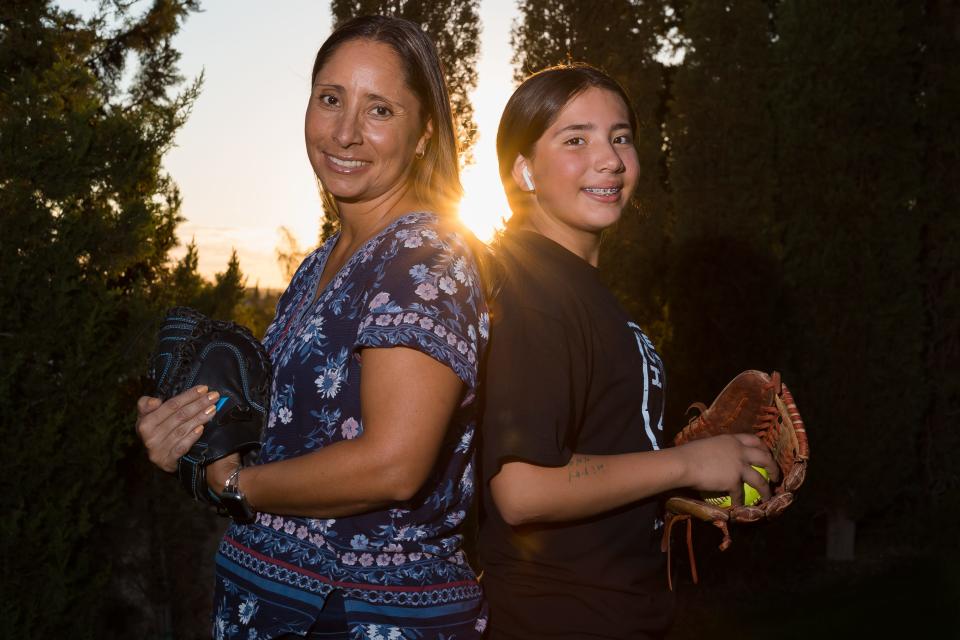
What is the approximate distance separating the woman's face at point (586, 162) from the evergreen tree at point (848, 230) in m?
6.66

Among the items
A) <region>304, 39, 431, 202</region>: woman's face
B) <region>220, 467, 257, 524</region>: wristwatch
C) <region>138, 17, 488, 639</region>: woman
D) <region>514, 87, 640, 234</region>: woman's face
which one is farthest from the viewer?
<region>514, 87, 640, 234</region>: woman's face

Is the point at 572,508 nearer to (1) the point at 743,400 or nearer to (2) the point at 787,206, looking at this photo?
(1) the point at 743,400

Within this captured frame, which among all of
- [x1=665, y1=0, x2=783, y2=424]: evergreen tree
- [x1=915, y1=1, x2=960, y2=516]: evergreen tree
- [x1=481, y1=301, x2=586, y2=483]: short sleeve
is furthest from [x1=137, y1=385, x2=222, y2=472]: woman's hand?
[x1=915, y1=1, x2=960, y2=516]: evergreen tree

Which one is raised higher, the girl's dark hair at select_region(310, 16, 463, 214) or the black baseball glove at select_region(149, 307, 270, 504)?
the girl's dark hair at select_region(310, 16, 463, 214)

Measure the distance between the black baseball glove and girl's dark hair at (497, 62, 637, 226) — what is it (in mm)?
974

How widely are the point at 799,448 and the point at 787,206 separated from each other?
698cm

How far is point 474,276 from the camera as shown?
188 cm

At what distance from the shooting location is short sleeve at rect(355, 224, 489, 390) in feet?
5.62

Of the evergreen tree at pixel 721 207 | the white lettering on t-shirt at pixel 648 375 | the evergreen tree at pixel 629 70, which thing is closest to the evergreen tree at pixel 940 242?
the evergreen tree at pixel 721 207

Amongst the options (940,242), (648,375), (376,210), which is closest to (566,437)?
(648,375)

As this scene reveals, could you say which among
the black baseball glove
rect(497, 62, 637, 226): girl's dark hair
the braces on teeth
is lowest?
the black baseball glove

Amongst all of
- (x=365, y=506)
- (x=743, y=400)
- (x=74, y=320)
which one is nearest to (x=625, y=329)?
(x=743, y=400)

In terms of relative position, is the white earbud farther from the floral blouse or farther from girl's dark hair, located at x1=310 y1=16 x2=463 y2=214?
the floral blouse

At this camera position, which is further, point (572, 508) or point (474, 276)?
point (572, 508)
